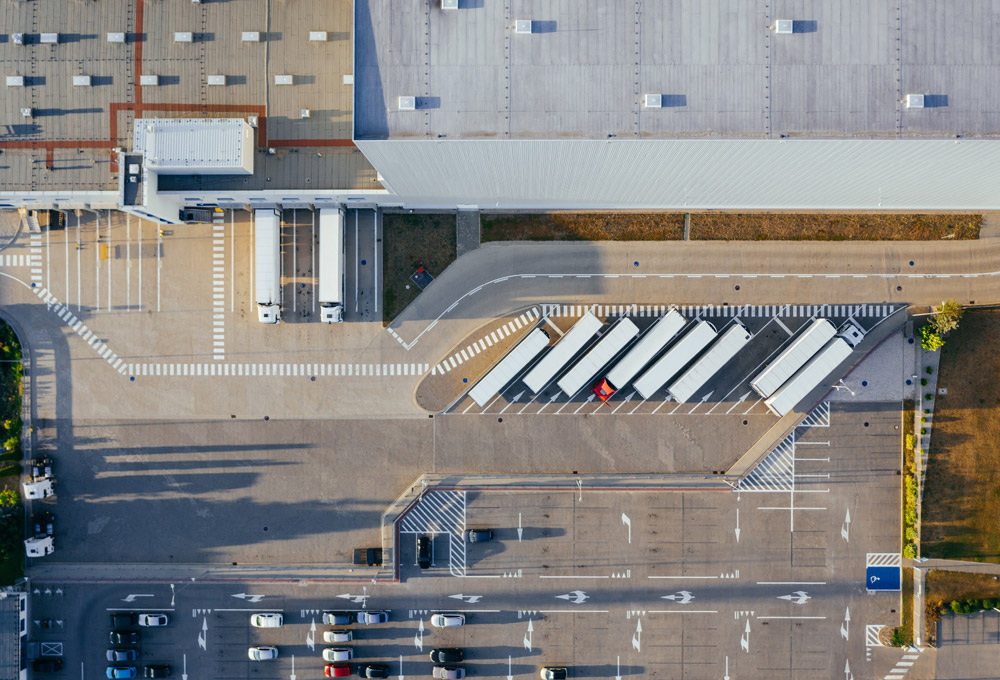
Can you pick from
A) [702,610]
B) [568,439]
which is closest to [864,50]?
[568,439]

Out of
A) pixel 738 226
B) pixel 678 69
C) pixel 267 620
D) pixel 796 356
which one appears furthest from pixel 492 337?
pixel 267 620

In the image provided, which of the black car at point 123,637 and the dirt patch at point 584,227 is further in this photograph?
the dirt patch at point 584,227

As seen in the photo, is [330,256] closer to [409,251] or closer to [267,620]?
[409,251]

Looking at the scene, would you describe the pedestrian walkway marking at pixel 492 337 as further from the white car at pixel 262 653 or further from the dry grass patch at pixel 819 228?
the white car at pixel 262 653

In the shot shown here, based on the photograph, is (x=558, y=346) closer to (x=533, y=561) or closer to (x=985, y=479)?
(x=533, y=561)

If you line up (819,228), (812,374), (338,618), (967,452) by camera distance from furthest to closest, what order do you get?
(967,452), (819,228), (338,618), (812,374)

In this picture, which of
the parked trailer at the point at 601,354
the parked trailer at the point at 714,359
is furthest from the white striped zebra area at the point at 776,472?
the parked trailer at the point at 601,354

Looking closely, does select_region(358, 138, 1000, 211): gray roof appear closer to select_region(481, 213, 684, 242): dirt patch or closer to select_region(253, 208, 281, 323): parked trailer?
select_region(481, 213, 684, 242): dirt patch
